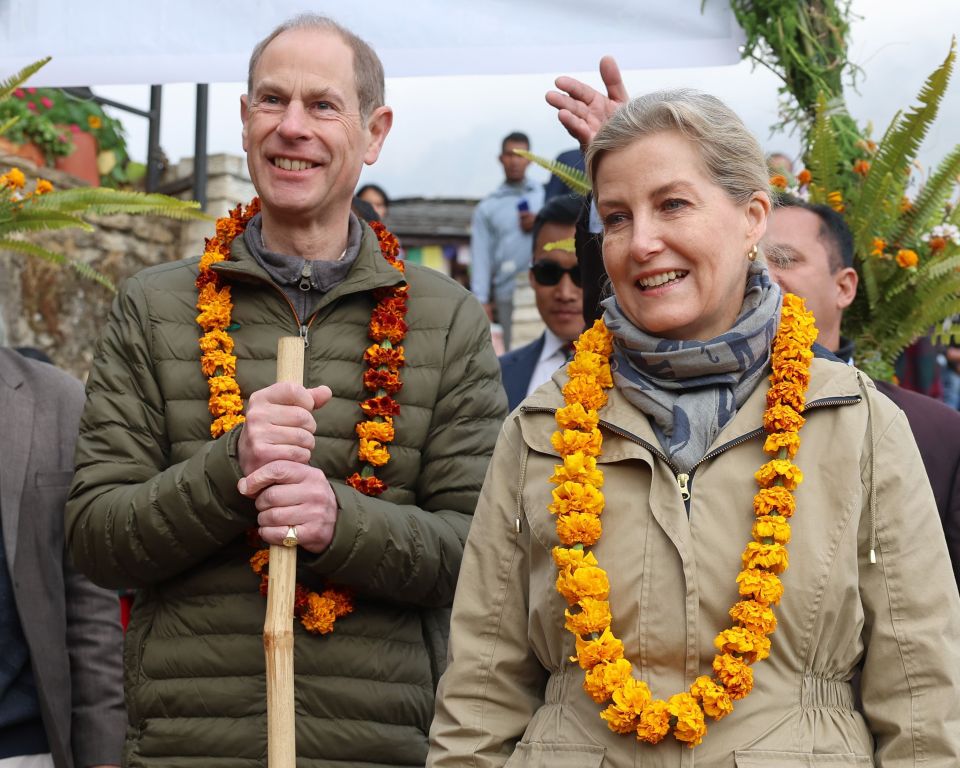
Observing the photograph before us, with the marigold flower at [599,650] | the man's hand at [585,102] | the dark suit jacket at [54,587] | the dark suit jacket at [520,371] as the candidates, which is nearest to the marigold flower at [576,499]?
the marigold flower at [599,650]

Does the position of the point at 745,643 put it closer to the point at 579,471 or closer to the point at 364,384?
the point at 579,471

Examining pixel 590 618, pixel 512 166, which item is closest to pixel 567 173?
pixel 590 618

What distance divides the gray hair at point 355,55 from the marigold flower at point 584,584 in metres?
1.42

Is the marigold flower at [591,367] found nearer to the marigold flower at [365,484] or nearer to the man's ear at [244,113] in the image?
the marigold flower at [365,484]

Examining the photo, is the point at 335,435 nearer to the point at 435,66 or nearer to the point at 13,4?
the point at 435,66

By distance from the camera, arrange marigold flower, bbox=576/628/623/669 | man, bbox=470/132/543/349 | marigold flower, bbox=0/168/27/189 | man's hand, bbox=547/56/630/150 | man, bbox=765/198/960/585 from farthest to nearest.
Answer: man, bbox=470/132/543/349 < marigold flower, bbox=0/168/27/189 < man, bbox=765/198/960/585 < man's hand, bbox=547/56/630/150 < marigold flower, bbox=576/628/623/669

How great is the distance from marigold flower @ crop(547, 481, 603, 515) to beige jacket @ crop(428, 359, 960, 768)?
0.04 meters

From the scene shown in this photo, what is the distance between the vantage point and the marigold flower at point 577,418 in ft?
9.25

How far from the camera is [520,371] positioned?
6055mm

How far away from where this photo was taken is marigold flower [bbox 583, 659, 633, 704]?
2586mm

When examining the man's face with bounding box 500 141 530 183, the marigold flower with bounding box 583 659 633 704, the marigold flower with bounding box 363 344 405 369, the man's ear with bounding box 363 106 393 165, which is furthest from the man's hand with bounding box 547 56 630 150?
the man's face with bounding box 500 141 530 183

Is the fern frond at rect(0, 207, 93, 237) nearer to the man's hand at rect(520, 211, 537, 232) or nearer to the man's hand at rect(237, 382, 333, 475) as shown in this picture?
the man's hand at rect(237, 382, 333, 475)

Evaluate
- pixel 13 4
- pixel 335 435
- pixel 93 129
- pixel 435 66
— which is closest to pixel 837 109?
pixel 435 66

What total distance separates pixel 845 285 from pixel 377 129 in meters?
1.75
